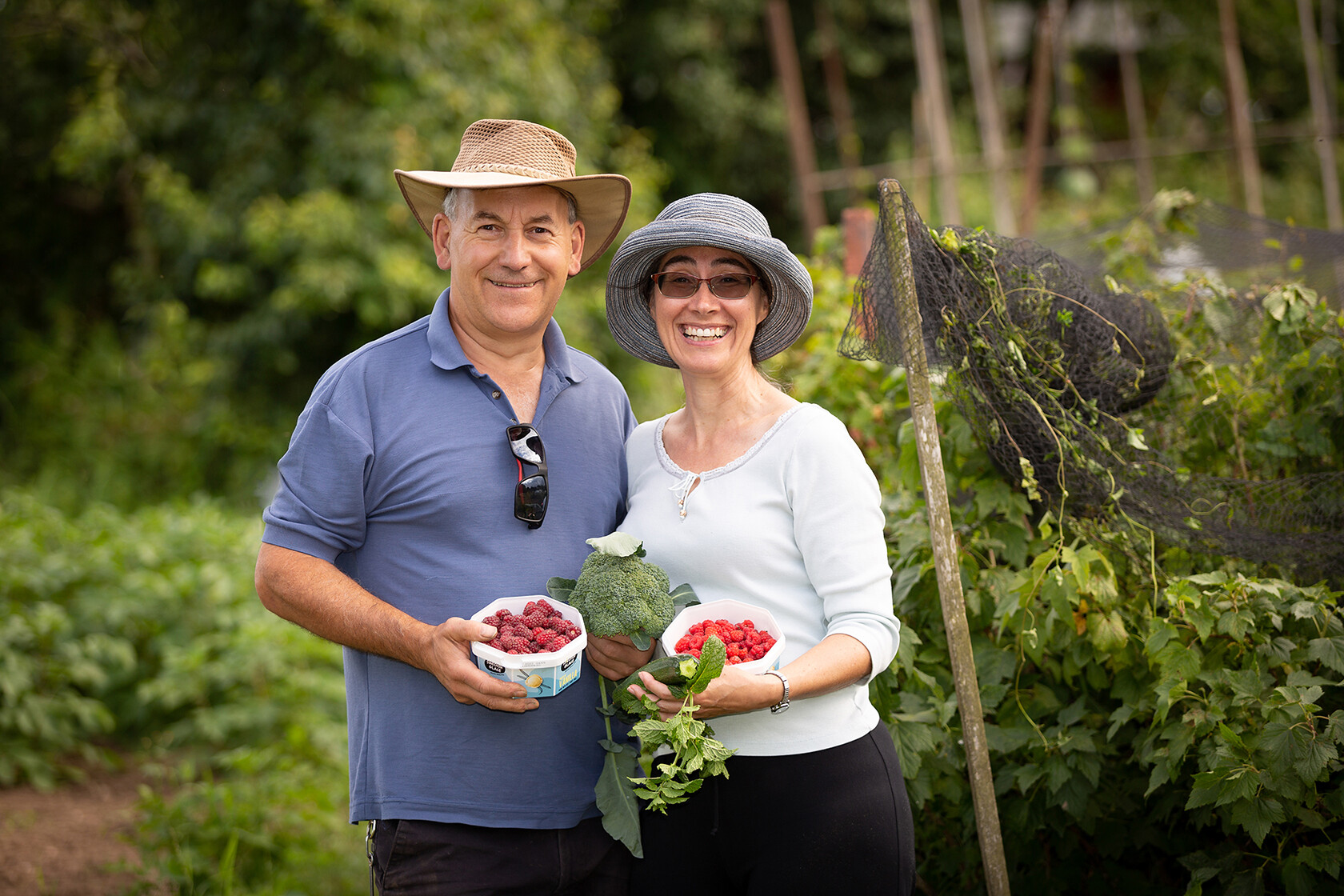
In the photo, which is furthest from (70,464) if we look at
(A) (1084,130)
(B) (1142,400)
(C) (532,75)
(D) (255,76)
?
(A) (1084,130)

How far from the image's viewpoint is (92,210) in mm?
12344

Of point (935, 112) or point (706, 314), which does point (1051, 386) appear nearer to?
point (706, 314)

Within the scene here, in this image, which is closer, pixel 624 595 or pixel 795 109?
pixel 624 595

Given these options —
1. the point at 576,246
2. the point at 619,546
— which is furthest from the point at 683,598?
the point at 576,246

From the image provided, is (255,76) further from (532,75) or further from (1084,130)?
(1084,130)

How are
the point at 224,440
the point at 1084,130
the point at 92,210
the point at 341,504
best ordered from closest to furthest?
the point at 341,504 < the point at 224,440 < the point at 92,210 < the point at 1084,130

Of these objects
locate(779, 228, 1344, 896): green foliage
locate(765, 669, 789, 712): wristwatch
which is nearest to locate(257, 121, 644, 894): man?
locate(765, 669, 789, 712): wristwatch

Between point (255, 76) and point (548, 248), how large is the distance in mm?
8388

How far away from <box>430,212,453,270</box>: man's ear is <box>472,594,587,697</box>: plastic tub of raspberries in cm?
101

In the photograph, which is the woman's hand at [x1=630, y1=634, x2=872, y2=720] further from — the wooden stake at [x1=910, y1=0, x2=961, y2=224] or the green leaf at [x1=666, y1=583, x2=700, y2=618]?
the wooden stake at [x1=910, y1=0, x2=961, y2=224]

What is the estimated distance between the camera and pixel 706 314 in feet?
7.99

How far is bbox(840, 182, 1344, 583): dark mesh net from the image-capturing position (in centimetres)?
276

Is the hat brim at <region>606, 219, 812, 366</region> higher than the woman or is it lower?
higher

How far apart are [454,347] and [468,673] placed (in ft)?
2.82
